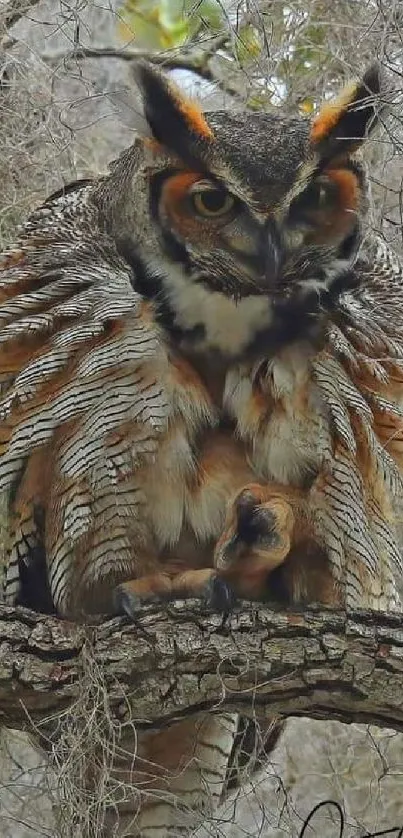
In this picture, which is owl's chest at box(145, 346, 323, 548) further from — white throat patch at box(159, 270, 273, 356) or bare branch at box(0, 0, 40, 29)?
bare branch at box(0, 0, 40, 29)

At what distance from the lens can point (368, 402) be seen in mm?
2195

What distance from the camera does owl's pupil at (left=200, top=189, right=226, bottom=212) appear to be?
199 centimetres

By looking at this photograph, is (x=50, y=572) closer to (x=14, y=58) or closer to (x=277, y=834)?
(x=277, y=834)

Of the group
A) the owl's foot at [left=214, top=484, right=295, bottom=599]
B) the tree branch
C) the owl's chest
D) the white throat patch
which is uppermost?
the tree branch

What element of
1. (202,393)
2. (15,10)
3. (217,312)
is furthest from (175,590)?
(15,10)

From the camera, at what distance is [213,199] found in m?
2.00

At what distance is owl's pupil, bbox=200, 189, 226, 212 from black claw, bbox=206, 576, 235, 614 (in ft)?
1.77

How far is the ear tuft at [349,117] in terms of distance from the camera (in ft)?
6.66

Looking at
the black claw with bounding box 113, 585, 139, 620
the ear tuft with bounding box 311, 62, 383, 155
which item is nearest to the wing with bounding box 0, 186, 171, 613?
the black claw with bounding box 113, 585, 139, 620

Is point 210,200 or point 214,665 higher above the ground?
point 210,200

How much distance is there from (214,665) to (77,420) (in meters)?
0.46

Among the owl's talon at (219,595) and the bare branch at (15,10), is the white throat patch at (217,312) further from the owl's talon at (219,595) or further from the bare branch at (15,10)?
the bare branch at (15,10)

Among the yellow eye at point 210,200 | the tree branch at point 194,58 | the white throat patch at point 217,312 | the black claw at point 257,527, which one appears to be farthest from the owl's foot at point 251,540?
the tree branch at point 194,58

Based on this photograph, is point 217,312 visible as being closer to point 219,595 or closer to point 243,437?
point 243,437
